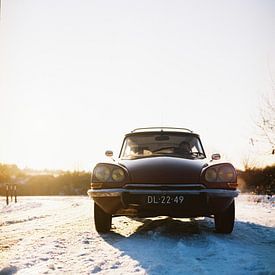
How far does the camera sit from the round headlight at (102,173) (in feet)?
15.1

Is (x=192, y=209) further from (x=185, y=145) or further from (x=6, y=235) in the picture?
(x=6, y=235)

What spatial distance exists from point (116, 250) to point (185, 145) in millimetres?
2742

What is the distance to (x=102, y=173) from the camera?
4.64 m

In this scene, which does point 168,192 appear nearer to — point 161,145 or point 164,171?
point 164,171

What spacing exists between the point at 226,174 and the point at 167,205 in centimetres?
93

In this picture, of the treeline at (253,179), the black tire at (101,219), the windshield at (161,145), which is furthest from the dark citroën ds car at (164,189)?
the treeline at (253,179)

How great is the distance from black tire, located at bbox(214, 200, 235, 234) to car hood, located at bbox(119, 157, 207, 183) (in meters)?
0.64

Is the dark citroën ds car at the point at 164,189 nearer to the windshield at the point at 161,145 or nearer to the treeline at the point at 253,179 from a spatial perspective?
the windshield at the point at 161,145

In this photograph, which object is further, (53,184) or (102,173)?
(53,184)

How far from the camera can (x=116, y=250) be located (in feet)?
12.1

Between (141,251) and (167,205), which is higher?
(167,205)

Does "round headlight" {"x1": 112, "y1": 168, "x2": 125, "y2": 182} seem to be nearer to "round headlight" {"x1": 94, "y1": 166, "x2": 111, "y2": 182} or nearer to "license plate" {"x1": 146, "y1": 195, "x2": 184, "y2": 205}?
"round headlight" {"x1": 94, "y1": 166, "x2": 111, "y2": 182}

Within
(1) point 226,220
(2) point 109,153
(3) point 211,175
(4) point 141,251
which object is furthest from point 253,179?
(4) point 141,251

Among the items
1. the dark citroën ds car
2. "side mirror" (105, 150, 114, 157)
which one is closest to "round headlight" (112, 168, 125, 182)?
the dark citroën ds car
